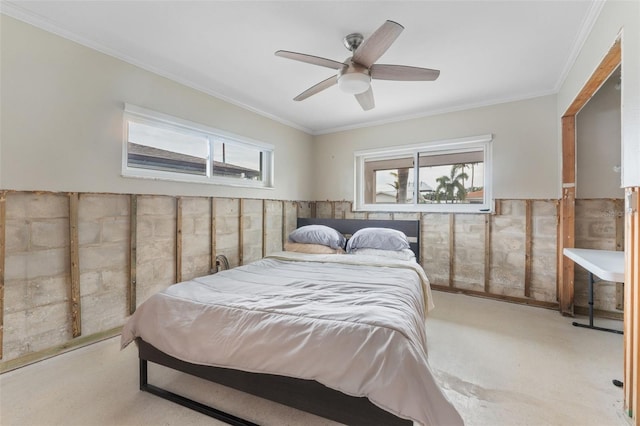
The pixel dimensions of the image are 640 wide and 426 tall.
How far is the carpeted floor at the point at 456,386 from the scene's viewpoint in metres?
1.57

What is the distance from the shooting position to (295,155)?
474cm

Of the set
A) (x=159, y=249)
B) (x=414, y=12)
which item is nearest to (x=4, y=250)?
(x=159, y=249)

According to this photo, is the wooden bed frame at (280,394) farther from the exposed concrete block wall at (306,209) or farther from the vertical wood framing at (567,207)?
the exposed concrete block wall at (306,209)

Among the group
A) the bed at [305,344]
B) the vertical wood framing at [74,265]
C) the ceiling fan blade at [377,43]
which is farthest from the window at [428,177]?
the vertical wood framing at [74,265]

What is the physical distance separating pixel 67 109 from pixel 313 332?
2.66 metres

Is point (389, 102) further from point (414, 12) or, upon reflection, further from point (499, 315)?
point (499, 315)

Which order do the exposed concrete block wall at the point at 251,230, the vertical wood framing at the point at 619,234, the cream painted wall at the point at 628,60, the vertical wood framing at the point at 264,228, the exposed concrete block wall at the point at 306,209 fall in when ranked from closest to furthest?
the cream painted wall at the point at 628,60 < the vertical wood framing at the point at 619,234 < the exposed concrete block wall at the point at 251,230 < the vertical wood framing at the point at 264,228 < the exposed concrete block wall at the point at 306,209

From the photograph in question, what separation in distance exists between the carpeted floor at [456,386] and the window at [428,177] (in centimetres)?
188

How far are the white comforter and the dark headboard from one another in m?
1.70

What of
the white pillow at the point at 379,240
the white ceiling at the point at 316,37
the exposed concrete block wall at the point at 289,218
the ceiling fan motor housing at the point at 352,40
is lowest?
the white pillow at the point at 379,240

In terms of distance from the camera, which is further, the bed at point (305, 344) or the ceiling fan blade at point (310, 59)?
the ceiling fan blade at point (310, 59)

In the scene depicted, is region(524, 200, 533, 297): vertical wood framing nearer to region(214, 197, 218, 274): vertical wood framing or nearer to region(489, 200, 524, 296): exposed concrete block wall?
region(489, 200, 524, 296): exposed concrete block wall

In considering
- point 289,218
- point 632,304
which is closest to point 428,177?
point 289,218

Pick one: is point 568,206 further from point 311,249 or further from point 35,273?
point 35,273
